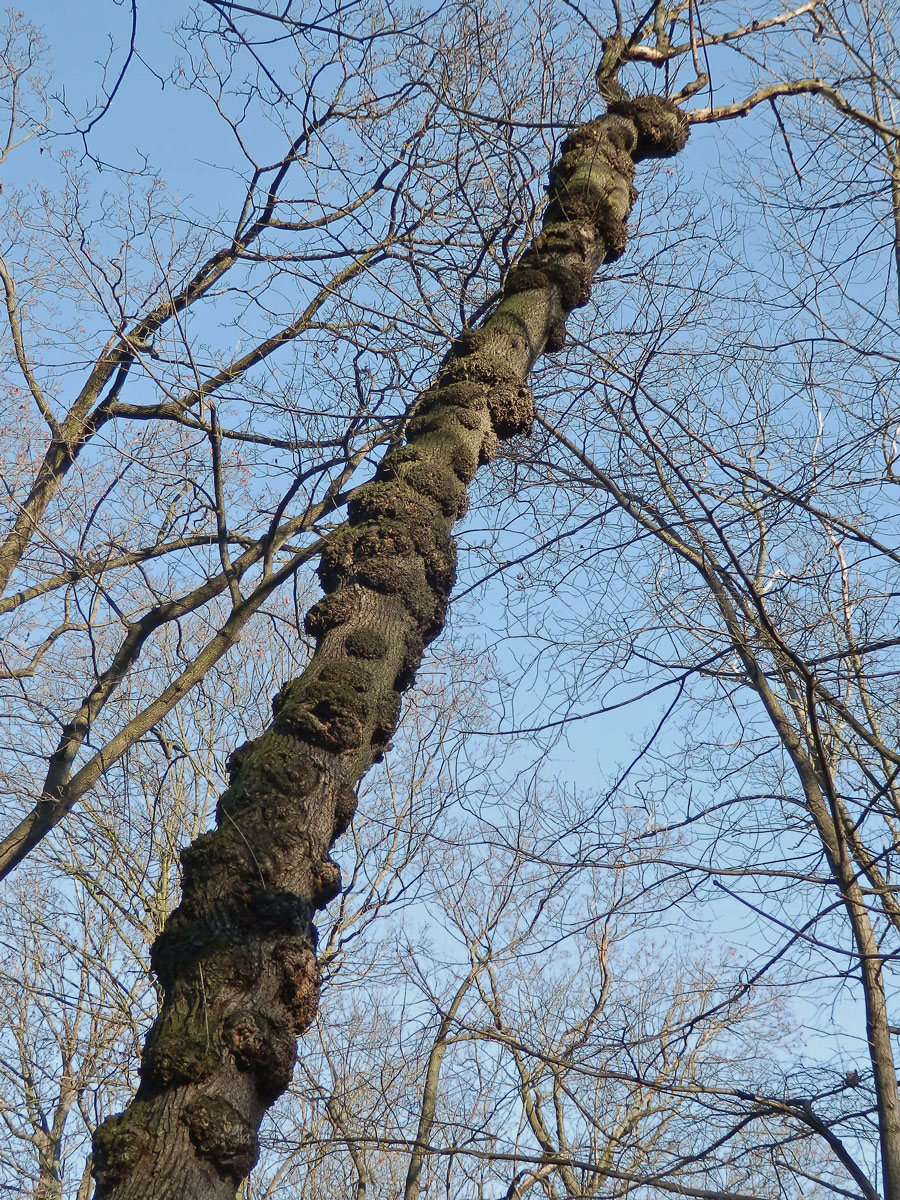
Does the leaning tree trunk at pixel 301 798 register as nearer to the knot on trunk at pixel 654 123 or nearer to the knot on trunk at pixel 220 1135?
the knot on trunk at pixel 220 1135

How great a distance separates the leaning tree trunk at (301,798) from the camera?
5.68 ft

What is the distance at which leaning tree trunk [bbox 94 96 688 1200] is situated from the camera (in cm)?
173

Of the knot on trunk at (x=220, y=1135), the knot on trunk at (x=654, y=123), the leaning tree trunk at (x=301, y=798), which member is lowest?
the knot on trunk at (x=220, y=1135)

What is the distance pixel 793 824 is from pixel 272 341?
3.37 metres

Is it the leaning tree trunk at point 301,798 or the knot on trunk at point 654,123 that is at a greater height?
the knot on trunk at point 654,123

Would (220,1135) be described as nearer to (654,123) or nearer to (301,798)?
(301,798)

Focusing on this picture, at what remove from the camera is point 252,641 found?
8078 mm

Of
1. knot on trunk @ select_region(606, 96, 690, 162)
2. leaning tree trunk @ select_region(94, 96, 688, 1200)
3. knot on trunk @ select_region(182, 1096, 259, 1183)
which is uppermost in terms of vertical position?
knot on trunk @ select_region(606, 96, 690, 162)

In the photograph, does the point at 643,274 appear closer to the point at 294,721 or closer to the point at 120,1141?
the point at 294,721

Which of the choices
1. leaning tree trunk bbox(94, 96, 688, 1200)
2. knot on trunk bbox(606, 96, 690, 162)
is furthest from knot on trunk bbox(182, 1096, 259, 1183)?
knot on trunk bbox(606, 96, 690, 162)

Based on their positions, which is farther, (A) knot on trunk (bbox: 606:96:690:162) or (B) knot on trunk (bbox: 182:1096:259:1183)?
(A) knot on trunk (bbox: 606:96:690:162)

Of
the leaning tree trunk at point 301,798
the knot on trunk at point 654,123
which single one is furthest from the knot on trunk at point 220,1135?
the knot on trunk at point 654,123

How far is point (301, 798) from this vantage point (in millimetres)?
2094

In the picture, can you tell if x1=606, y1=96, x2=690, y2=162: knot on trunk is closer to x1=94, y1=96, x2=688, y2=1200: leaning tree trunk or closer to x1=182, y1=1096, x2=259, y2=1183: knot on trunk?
x1=94, y1=96, x2=688, y2=1200: leaning tree trunk
